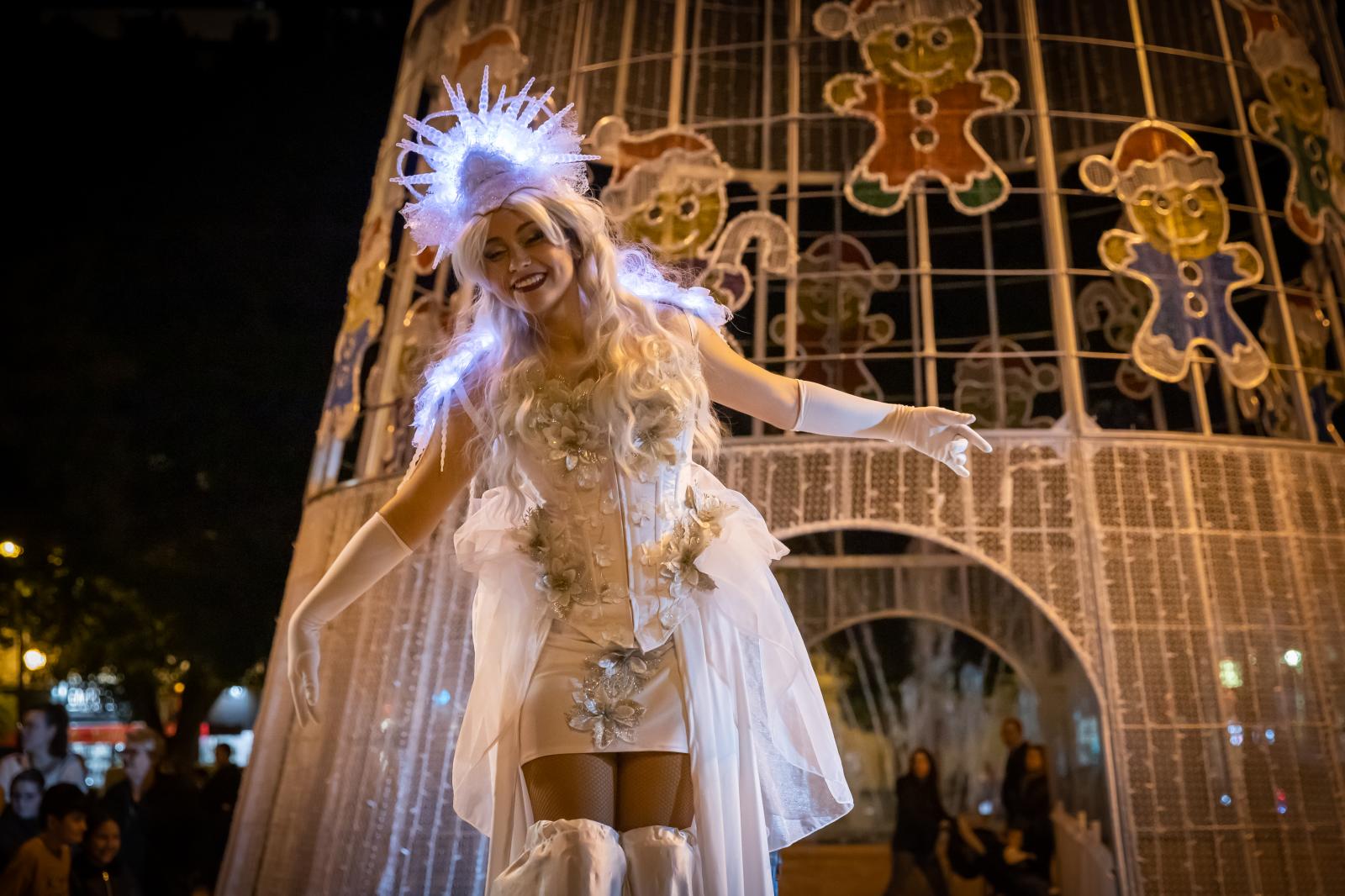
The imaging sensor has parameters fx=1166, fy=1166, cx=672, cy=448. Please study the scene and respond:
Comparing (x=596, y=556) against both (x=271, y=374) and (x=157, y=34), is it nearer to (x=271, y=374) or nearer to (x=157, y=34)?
(x=271, y=374)

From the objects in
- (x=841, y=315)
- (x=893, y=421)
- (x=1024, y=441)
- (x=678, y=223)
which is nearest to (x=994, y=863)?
(x=1024, y=441)

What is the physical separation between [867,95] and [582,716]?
4.07 meters

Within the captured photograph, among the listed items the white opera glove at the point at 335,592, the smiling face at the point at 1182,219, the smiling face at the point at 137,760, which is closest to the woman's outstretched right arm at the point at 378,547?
the white opera glove at the point at 335,592

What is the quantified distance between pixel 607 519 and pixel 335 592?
484mm

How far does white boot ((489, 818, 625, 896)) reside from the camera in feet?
5.24

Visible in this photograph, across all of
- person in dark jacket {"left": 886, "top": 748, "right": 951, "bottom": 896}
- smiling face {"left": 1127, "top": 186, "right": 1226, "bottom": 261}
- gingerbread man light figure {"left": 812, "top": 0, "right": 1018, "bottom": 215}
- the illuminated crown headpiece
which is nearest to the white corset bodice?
the illuminated crown headpiece

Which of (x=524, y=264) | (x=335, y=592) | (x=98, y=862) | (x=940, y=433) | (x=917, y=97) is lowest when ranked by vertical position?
(x=98, y=862)

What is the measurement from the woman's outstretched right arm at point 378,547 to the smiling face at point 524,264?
0.23 m

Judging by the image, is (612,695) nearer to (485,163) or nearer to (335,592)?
(335,592)

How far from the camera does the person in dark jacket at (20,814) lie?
4.31 metres

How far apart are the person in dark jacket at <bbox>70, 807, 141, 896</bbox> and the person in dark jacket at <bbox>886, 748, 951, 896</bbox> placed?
4009mm

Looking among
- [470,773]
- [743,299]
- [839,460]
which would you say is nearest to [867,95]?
[743,299]

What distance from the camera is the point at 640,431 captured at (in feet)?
6.29

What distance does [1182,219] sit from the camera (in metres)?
5.00
